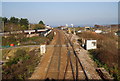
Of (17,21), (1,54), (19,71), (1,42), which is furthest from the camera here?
(17,21)

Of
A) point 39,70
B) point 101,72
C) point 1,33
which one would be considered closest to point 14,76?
point 39,70

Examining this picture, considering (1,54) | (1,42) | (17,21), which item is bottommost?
(1,54)

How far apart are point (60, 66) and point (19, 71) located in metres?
3.02

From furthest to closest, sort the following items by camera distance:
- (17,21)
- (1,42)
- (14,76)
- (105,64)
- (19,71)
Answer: (17,21) < (1,42) < (105,64) < (19,71) < (14,76)

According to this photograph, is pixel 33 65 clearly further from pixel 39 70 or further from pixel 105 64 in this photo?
pixel 105 64

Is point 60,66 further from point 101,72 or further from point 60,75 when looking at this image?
point 101,72

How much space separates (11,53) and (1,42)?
5.46 metres

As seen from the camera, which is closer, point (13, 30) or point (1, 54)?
point (1, 54)

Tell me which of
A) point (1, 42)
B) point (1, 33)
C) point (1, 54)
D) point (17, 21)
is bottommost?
point (1, 54)

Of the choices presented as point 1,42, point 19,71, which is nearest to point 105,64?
point 19,71

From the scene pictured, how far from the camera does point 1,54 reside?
15.5 metres

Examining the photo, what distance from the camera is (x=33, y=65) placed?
349 inches

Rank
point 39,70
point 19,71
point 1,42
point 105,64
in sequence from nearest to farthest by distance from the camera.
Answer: point 19,71
point 39,70
point 105,64
point 1,42

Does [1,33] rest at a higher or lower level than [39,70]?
higher
